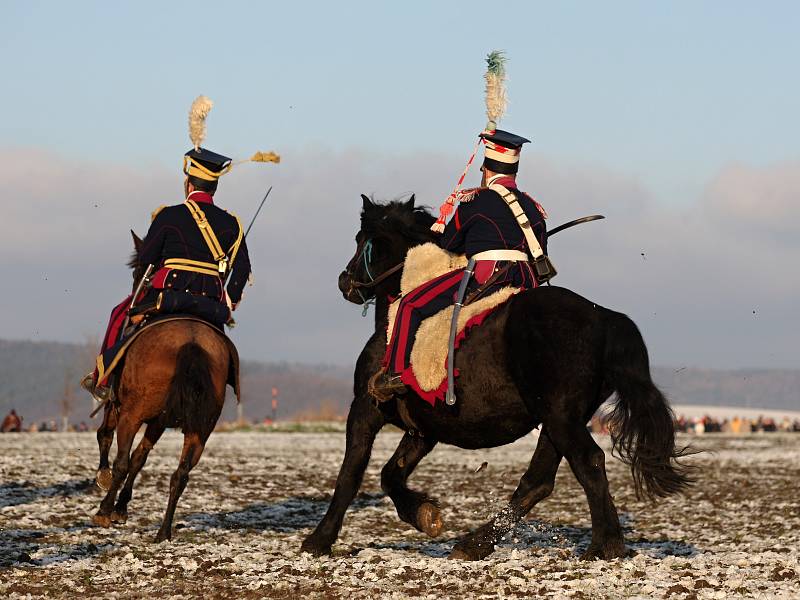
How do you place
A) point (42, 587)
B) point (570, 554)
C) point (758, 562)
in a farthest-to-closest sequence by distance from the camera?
point (570, 554)
point (758, 562)
point (42, 587)

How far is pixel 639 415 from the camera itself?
8625mm

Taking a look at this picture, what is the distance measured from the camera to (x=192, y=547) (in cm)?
1043

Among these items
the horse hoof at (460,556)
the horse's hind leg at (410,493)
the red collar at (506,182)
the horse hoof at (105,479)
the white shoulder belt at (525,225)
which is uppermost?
the red collar at (506,182)

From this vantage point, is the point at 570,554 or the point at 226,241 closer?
the point at 570,554

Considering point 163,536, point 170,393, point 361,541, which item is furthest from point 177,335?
point 361,541

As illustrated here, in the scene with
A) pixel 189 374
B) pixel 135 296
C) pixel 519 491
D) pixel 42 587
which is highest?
pixel 135 296

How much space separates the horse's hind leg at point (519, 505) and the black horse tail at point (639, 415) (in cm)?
84

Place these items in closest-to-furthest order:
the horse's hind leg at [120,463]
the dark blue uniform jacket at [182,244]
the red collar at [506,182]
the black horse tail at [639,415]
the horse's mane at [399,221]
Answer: the black horse tail at [639,415]
the red collar at [506,182]
the horse's mane at [399,221]
the horse's hind leg at [120,463]
the dark blue uniform jacket at [182,244]

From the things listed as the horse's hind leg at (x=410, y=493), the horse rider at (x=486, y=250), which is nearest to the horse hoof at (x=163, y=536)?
the horse's hind leg at (x=410, y=493)

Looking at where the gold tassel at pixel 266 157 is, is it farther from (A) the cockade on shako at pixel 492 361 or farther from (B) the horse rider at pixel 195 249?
(A) the cockade on shako at pixel 492 361

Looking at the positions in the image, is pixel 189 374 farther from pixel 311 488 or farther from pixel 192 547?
pixel 311 488

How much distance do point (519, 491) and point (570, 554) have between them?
68cm

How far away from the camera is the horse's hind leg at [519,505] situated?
31.2 ft

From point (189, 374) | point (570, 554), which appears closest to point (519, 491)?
point (570, 554)
